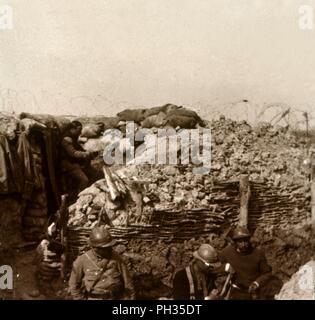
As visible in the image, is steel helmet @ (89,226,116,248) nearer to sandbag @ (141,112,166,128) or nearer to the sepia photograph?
the sepia photograph

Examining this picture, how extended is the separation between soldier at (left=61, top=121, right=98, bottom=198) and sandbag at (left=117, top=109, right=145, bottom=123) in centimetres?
58

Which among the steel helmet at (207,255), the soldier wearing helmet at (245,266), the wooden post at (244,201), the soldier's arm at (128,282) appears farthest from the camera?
the wooden post at (244,201)

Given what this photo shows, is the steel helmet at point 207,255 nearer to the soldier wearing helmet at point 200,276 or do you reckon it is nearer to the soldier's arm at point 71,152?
the soldier wearing helmet at point 200,276

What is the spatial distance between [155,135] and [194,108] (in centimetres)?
64

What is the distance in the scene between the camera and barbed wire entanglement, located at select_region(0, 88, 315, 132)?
691 cm

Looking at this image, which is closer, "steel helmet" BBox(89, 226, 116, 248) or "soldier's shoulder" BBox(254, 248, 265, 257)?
"steel helmet" BBox(89, 226, 116, 248)

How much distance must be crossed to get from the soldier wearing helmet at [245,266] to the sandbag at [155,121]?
1694 mm

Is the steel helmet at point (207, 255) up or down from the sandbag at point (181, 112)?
down

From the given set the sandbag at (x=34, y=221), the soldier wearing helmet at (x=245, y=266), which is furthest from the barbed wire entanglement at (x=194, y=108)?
the soldier wearing helmet at (x=245, y=266)

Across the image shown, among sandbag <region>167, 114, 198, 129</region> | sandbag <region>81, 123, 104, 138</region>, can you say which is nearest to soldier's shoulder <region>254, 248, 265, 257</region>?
sandbag <region>167, 114, 198, 129</region>

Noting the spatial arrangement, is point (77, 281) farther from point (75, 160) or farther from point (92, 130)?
point (92, 130)

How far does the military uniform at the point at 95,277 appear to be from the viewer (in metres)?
6.07

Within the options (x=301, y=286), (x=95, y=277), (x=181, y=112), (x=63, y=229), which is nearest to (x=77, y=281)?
(x=95, y=277)

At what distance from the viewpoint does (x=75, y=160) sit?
704cm
